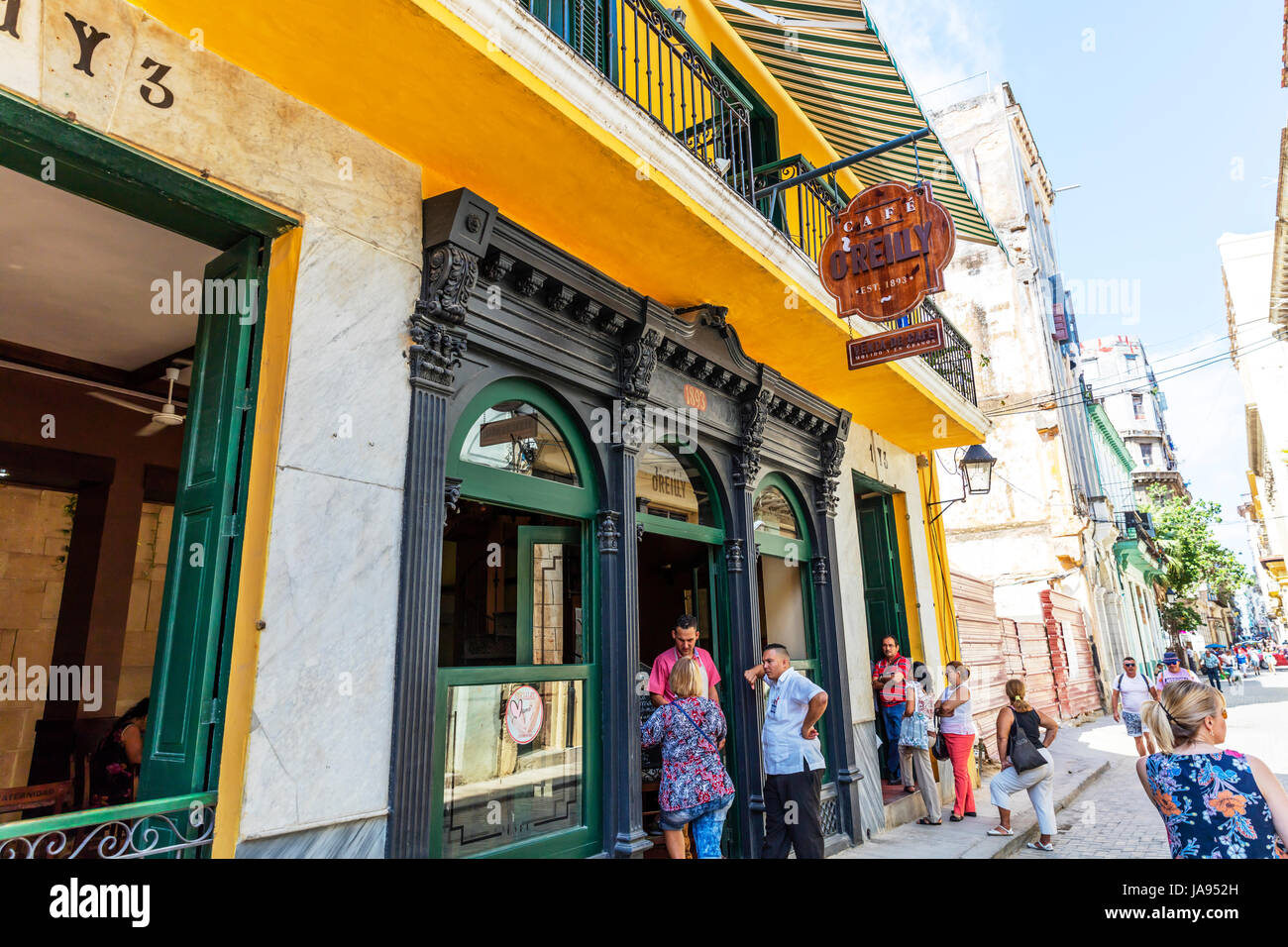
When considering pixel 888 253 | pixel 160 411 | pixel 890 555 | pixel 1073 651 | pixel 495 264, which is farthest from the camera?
pixel 1073 651

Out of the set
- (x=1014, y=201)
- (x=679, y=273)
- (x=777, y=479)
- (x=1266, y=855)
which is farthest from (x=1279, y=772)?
(x=1014, y=201)

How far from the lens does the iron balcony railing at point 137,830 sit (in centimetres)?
262

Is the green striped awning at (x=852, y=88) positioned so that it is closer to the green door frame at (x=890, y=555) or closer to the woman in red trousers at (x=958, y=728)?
the green door frame at (x=890, y=555)

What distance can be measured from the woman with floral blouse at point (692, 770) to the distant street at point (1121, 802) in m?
3.96

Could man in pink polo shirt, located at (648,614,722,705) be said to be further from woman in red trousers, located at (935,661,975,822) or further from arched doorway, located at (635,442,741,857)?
woman in red trousers, located at (935,661,975,822)

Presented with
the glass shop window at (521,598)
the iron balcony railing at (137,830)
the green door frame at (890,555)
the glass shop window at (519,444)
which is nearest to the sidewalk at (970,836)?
the green door frame at (890,555)

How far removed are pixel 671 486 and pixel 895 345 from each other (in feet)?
7.47

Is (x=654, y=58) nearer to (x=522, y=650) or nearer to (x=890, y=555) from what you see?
(x=522, y=650)

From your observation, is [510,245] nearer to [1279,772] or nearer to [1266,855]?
[1266,855]

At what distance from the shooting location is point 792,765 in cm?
534

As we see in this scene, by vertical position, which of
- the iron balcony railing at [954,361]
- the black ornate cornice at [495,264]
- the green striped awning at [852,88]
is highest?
the green striped awning at [852,88]

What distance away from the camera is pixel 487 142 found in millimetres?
4141

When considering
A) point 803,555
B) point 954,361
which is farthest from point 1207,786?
point 954,361

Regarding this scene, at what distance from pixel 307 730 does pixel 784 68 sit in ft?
25.4
